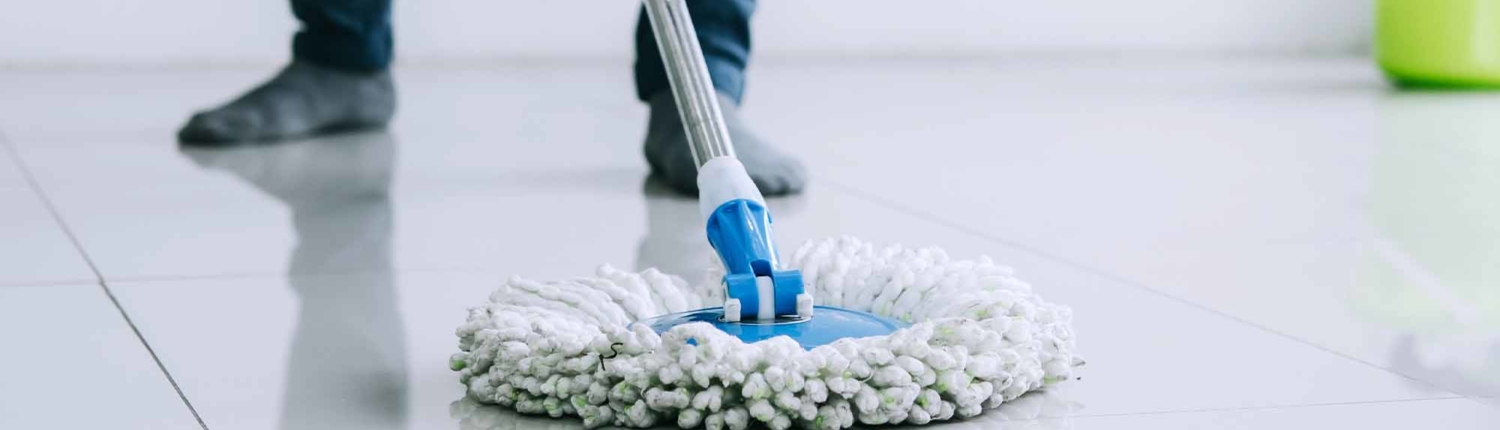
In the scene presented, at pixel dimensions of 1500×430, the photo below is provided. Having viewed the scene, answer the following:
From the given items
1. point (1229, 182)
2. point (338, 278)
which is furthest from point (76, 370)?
point (1229, 182)

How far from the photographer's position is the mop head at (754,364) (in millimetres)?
757

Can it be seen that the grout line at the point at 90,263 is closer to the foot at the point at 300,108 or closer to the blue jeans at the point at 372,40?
the foot at the point at 300,108

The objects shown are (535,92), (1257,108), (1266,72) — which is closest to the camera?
(1257,108)

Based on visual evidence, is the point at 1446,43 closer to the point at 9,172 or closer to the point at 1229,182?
the point at 1229,182

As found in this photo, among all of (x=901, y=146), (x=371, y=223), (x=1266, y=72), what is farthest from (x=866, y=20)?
(x=371, y=223)

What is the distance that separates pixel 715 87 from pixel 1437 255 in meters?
0.77

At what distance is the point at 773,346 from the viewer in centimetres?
76

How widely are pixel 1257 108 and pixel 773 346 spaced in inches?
85.9

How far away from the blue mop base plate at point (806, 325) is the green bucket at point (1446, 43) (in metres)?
2.61

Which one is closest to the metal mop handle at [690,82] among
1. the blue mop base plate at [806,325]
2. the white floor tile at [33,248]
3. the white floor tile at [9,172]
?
the blue mop base plate at [806,325]

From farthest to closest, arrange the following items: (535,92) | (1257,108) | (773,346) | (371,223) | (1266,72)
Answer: (1266,72), (535,92), (1257,108), (371,223), (773,346)

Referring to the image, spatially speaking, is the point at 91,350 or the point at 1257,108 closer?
the point at 91,350

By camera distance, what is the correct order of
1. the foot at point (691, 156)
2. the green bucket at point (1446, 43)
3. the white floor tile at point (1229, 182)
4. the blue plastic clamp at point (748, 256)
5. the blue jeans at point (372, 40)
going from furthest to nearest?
the green bucket at point (1446, 43), the blue jeans at point (372, 40), the foot at point (691, 156), the white floor tile at point (1229, 182), the blue plastic clamp at point (748, 256)

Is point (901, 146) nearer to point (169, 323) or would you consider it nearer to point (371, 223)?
point (371, 223)
